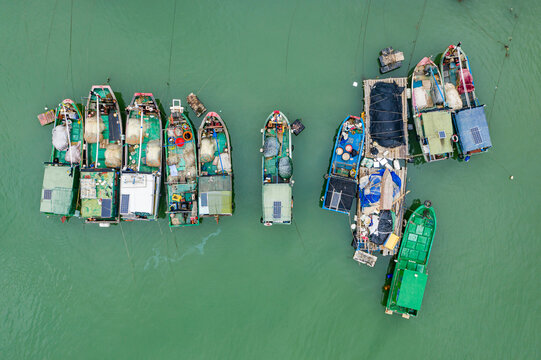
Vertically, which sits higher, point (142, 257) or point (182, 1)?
point (182, 1)

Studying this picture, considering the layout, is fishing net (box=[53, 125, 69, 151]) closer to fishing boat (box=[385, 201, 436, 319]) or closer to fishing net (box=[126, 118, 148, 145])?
fishing net (box=[126, 118, 148, 145])

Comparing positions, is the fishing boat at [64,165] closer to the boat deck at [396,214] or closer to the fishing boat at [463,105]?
the boat deck at [396,214]

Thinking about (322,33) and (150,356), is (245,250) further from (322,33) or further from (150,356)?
(322,33)

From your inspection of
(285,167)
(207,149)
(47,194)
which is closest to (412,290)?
(285,167)

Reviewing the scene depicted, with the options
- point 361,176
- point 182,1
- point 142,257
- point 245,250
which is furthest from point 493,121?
point 142,257

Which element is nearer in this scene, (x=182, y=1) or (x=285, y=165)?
(x=285, y=165)

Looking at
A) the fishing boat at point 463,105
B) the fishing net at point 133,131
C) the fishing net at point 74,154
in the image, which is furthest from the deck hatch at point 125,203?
the fishing boat at point 463,105
